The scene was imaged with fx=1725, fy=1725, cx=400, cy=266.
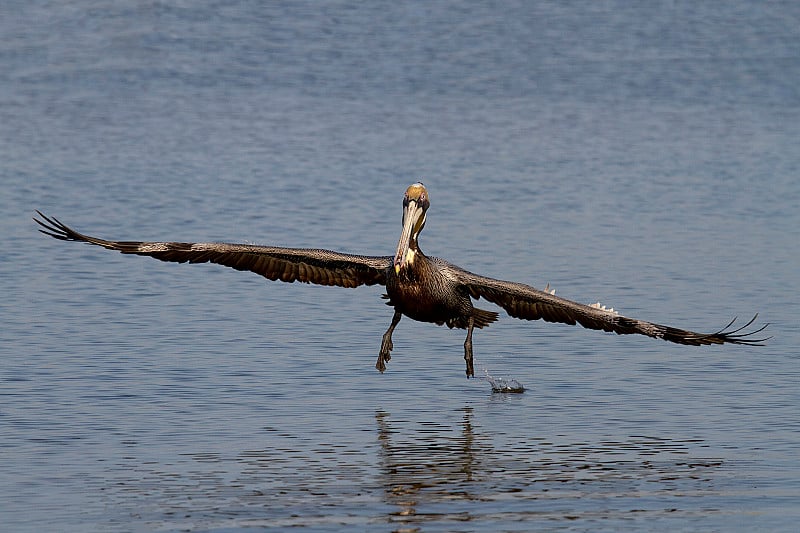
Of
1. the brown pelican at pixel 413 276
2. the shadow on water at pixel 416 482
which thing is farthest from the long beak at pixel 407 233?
the shadow on water at pixel 416 482

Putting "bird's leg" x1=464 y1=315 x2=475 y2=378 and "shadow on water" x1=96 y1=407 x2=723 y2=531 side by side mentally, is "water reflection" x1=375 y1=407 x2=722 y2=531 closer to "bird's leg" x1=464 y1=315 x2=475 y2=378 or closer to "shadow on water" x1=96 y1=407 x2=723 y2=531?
"shadow on water" x1=96 y1=407 x2=723 y2=531

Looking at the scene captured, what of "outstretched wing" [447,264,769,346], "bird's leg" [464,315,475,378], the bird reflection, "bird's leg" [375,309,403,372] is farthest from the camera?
"bird's leg" [375,309,403,372]

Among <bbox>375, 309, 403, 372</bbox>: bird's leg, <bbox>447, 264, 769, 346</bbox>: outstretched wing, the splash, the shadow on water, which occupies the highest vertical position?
<bbox>447, 264, 769, 346</bbox>: outstretched wing

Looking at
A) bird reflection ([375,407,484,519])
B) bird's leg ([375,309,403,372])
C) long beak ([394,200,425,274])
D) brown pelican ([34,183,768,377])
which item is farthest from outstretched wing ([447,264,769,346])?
bird reflection ([375,407,484,519])

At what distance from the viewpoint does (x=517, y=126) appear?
30812mm

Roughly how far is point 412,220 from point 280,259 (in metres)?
1.19

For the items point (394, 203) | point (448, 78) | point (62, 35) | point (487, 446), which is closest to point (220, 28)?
point (62, 35)

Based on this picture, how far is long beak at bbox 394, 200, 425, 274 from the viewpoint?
12727 millimetres

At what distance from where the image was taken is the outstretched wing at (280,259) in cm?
1313

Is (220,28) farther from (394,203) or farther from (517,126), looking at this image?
(394,203)

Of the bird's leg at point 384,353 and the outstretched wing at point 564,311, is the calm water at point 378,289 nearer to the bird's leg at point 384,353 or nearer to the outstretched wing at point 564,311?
the bird's leg at point 384,353

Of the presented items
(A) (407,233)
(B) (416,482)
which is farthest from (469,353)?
(B) (416,482)

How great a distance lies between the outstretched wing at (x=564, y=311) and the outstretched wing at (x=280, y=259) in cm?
73

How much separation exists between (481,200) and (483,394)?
383 inches
